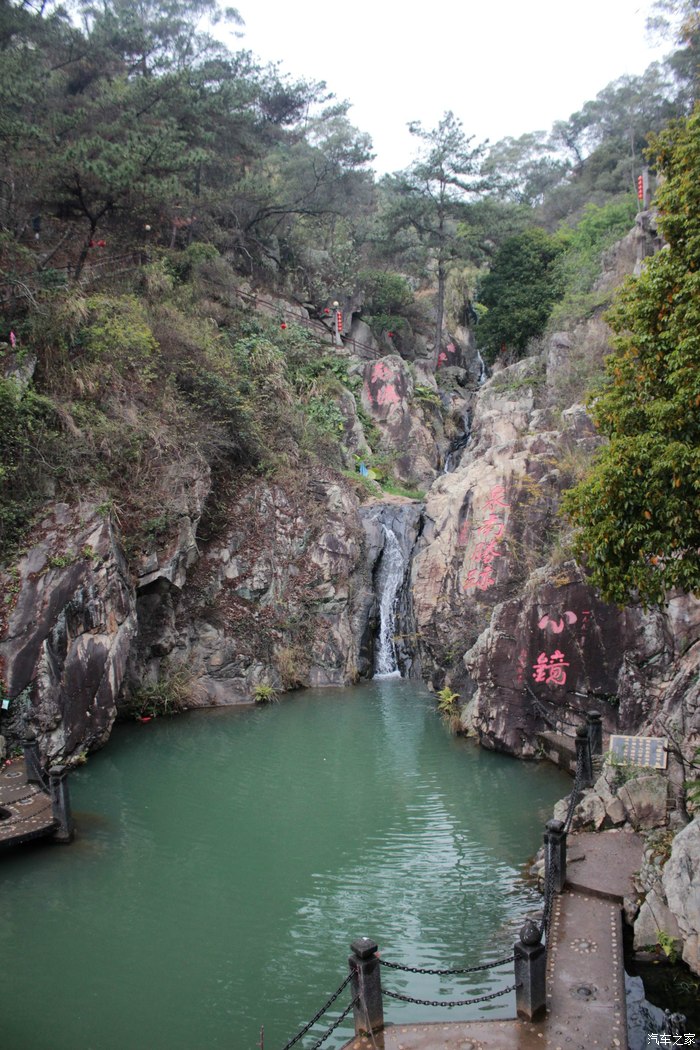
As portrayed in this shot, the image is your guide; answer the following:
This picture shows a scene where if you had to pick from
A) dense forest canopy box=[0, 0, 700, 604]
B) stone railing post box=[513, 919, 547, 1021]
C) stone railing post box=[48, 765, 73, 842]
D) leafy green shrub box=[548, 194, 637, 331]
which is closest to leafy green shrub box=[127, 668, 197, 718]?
dense forest canopy box=[0, 0, 700, 604]

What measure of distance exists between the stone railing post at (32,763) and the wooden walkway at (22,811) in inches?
3.0

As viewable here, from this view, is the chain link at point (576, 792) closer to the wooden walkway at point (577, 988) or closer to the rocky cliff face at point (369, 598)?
the wooden walkway at point (577, 988)

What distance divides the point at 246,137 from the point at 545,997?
25913mm

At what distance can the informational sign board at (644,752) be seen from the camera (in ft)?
26.1

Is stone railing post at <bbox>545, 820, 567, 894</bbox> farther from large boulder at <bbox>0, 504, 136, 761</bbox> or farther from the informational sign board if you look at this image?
large boulder at <bbox>0, 504, 136, 761</bbox>

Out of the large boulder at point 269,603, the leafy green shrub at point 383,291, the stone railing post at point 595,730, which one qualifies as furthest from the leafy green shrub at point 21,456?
the leafy green shrub at point 383,291

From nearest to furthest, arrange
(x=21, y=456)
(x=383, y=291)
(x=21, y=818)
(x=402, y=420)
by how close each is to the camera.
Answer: (x=21, y=818) → (x=21, y=456) → (x=402, y=420) → (x=383, y=291)

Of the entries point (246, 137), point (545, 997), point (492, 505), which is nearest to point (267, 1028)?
point (545, 997)

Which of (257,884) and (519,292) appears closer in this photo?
(257,884)

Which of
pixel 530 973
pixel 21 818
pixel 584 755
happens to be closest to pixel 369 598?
pixel 584 755

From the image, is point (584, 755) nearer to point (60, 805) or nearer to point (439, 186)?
point (60, 805)

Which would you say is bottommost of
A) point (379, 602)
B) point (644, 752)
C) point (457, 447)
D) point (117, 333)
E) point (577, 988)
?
point (577, 988)

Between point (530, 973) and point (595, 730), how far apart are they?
5350 mm

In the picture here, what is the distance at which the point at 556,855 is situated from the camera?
22.8ft
